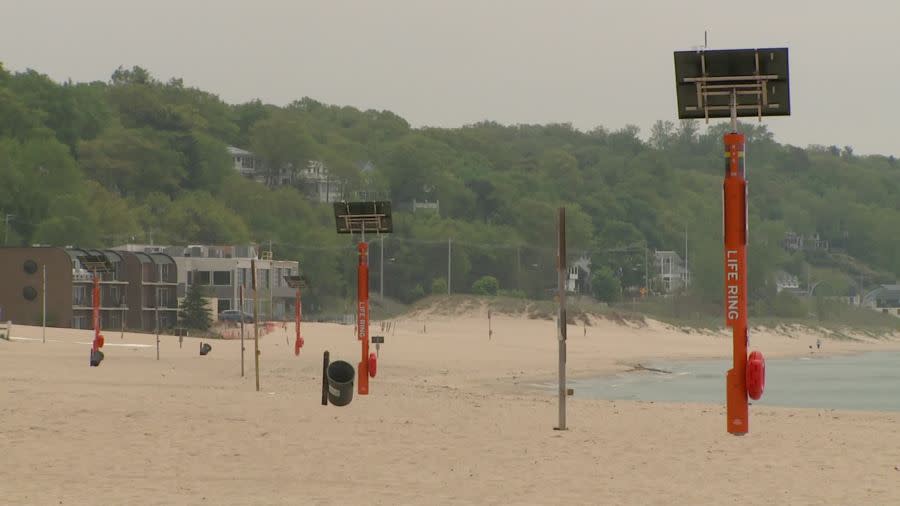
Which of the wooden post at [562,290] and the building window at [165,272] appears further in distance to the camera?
the building window at [165,272]

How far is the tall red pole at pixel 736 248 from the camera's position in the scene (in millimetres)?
12883

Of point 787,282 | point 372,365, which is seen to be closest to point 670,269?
point 787,282

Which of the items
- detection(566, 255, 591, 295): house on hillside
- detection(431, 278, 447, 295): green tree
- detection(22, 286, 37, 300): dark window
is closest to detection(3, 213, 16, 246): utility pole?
detection(22, 286, 37, 300): dark window

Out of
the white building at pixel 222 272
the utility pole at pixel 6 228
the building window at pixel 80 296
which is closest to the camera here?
the building window at pixel 80 296

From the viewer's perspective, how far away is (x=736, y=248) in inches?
509

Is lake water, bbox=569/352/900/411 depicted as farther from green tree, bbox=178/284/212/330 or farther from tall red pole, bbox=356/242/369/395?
green tree, bbox=178/284/212/330

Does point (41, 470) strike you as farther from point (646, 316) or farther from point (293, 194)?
point (293, 194)

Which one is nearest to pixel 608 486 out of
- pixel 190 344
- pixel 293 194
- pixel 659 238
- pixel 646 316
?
pixel 190 344

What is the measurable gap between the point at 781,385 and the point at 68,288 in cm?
3895

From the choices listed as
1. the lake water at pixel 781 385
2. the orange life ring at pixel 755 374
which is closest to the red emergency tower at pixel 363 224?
the orange life ring at pixel 755 374

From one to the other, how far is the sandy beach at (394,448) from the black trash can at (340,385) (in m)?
0.48

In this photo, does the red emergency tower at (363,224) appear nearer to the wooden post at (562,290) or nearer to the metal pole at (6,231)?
the wooden post at (562,290)

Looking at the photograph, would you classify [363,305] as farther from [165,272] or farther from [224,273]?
[224,273]

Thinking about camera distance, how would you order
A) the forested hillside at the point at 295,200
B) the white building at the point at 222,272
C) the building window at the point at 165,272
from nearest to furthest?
the building window at the point at 165,272, the white building at the point at 222,272, the forested hillside at the point at 295,200
